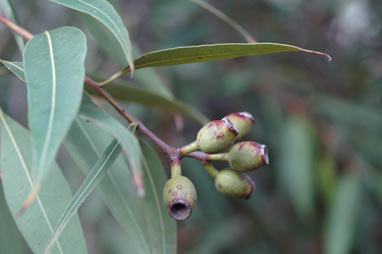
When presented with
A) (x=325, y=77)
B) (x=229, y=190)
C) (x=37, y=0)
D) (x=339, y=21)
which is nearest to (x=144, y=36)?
(x=37, y=0)

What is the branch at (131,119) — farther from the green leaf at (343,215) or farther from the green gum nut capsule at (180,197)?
the green leaf at (343,215)

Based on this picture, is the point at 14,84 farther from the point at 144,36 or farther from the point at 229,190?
the point at 229,190

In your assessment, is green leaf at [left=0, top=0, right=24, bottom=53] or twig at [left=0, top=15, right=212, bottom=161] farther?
green leaf at [left=0, top=0, right=24, bottom=53]

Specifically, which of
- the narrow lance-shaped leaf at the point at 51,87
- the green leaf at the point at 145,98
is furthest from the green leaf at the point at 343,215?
the narrow lance-shaped leaf at the point at 51,87

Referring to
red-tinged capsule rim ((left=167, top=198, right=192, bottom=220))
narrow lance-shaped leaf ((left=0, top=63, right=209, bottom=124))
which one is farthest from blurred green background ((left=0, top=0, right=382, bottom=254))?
red-tinged capsule rim ((left=167, top=198, right=192, bottom=220))

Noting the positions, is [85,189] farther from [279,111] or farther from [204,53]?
[279,111]

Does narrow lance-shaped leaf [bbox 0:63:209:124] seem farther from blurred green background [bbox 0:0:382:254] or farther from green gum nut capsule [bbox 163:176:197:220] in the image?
blurred green background [bbox 0:0:382:254]

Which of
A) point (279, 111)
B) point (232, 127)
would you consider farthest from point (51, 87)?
point (279, 111)
